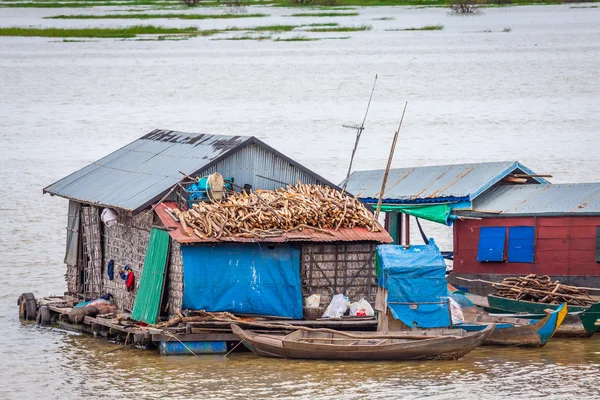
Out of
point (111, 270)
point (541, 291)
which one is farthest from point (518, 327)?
point (111, 270)

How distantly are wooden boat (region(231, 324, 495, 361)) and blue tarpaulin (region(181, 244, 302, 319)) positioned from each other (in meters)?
0.92

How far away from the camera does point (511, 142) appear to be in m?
54.8

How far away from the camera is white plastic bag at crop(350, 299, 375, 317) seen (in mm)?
23672

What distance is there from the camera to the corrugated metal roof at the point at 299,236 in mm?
22672

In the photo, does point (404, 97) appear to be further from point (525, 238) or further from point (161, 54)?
point (525, 238)

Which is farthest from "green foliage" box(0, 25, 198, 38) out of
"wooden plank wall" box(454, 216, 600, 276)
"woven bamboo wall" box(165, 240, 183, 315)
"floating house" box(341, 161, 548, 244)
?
"woven bamboo wall" box(165, 240, 183, 315)

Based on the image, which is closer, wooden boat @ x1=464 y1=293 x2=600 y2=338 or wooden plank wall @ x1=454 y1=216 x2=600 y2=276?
wooden boat @ x1=464 y1=293 x2=600 y2=338

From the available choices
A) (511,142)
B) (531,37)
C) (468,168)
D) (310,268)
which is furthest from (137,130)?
(531,37)

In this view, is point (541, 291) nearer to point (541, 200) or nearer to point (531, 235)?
point (531, 235)

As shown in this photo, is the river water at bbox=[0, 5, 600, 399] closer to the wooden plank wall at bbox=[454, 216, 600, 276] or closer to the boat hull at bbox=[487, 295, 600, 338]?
the boat hull at bbox=[487, 295, 600, 338]

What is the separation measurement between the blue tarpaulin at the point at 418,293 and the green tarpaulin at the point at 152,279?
4.26 metres

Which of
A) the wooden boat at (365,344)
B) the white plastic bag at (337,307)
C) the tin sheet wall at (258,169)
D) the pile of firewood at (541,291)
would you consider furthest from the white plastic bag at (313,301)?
the pile of firewood at (541,291)

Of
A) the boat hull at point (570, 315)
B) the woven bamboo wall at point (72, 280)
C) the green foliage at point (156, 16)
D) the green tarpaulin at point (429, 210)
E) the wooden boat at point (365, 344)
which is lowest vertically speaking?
the wooden boat at point (365, 344)

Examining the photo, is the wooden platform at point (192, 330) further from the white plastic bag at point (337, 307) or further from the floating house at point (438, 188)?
the floating house at point (438, 188)
